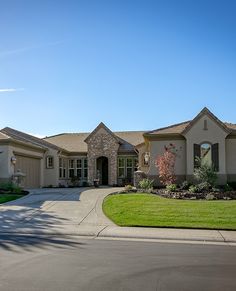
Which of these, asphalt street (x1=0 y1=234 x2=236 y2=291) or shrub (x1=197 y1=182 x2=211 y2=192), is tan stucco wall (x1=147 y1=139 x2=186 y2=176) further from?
asphalt street (x1=0 y1=234 x2=236 y2=291)

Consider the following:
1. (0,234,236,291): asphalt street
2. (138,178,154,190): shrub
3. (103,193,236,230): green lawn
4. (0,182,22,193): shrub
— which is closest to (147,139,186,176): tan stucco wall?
(138,178,154,190): shrub

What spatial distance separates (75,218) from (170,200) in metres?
5.33

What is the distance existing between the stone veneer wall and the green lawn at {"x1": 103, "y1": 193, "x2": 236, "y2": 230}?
1646cm

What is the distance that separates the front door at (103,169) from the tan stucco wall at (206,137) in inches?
496

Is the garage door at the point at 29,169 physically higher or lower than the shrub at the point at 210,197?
higher

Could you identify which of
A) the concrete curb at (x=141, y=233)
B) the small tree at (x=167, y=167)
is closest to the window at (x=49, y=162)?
the small tree at (x=167, y=167)

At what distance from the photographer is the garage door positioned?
29703mm

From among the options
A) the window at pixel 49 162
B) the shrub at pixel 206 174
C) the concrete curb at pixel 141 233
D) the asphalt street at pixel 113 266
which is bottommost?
the concrete curb at pixel 141 233

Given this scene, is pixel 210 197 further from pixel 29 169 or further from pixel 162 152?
pixel 29 169

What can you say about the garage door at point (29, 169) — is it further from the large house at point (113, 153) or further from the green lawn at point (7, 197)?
the green lawn at point (7, 197)

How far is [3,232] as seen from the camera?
1360cm

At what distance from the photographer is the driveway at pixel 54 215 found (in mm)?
14102

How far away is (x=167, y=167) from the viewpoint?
26.0 metres

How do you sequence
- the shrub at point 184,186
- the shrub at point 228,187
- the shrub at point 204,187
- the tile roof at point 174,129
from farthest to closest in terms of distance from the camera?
1. the tile roof at point 174,129
2. the shrub at point 184,186
3. the shrub at point 228,187
4. the shrub at point 204,187
